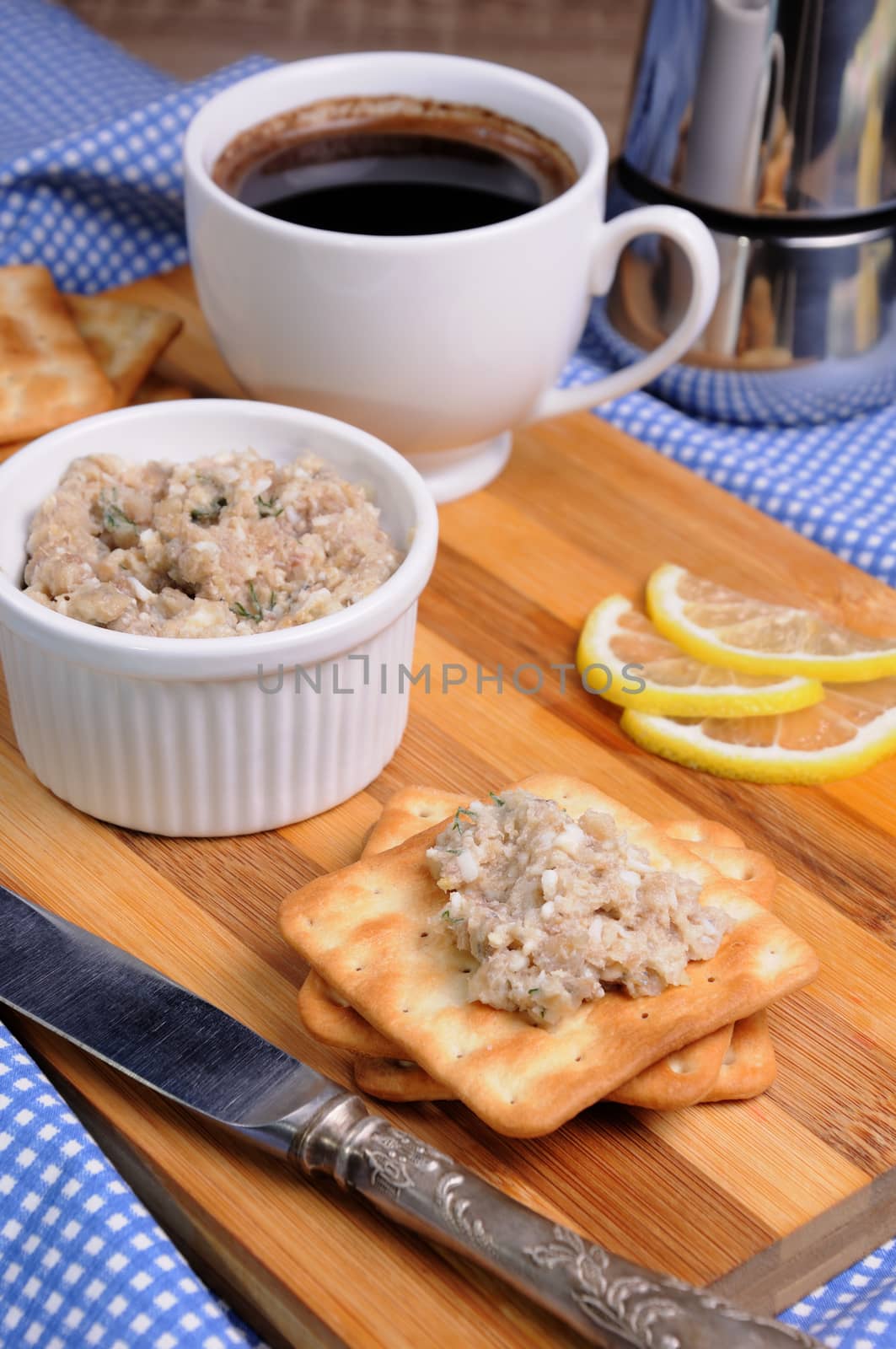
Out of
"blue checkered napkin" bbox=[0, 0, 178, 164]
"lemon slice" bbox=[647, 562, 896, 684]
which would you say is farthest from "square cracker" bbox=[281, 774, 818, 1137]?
"blue checkered napkin" bbox=[0, 0, 178, 164]

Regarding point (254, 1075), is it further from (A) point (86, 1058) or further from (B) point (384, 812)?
(B) point (384, 812)

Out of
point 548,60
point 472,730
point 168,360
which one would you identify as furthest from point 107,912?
point 548,60

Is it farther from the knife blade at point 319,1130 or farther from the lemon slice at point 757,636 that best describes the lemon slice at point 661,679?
the knife blade at point 319,1130

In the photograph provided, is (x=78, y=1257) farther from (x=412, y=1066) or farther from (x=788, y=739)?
(x=788, y=739)

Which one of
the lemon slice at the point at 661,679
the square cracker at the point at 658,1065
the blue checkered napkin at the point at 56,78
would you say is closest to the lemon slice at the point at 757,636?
the lemon slice at the point at 661,679

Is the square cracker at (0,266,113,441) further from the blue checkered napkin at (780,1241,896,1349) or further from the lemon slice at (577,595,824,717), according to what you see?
the blue checkered napkin at (780,1241,896,1349)
